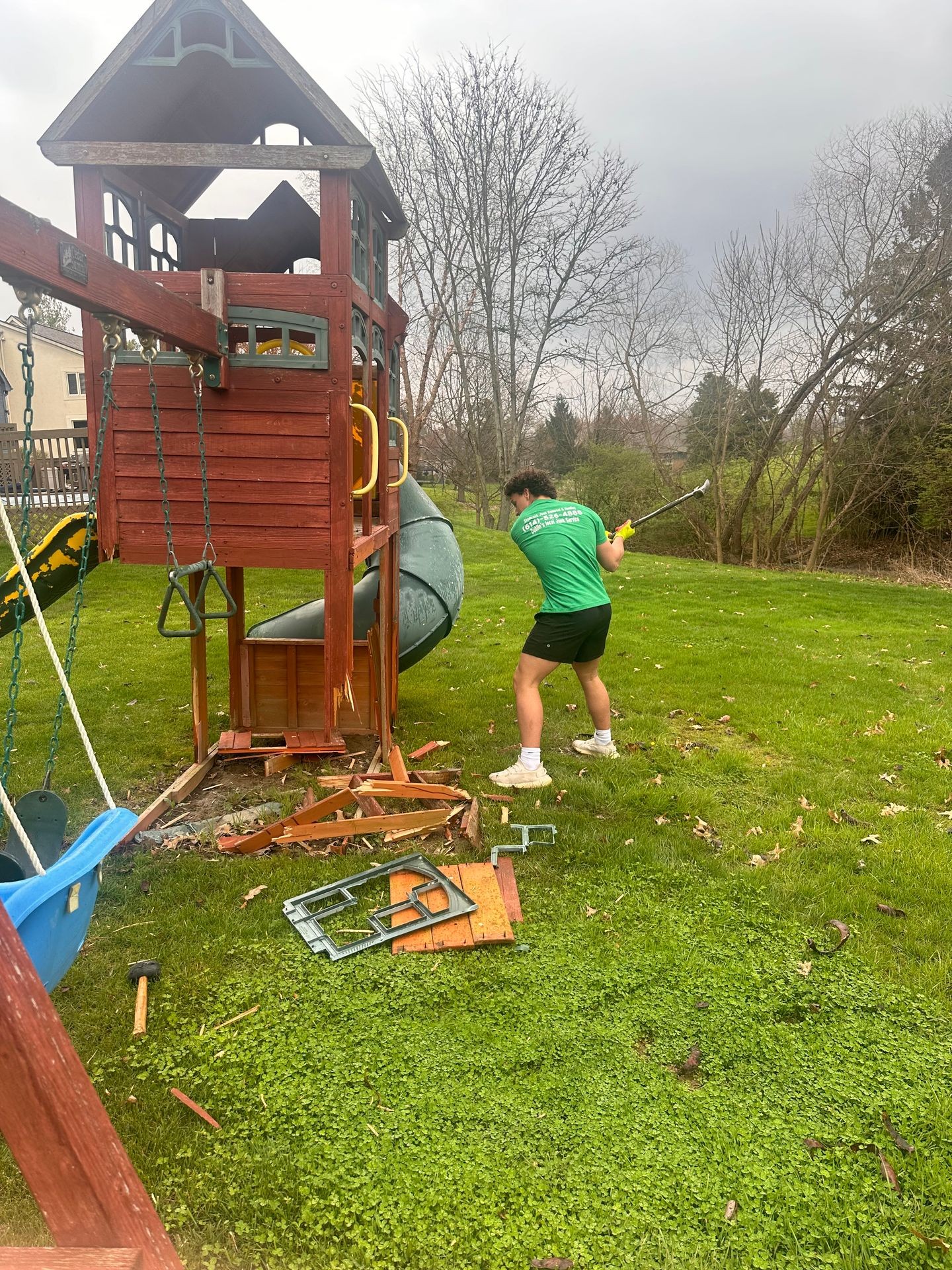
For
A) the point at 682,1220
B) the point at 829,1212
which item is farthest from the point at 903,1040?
the point at 682,1220

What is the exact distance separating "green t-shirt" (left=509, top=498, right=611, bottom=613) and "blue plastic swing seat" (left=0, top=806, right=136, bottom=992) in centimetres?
Answer: 368

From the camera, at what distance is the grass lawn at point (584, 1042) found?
2344 millimetres

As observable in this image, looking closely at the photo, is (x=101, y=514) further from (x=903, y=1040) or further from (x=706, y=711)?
(x=706, y=711)

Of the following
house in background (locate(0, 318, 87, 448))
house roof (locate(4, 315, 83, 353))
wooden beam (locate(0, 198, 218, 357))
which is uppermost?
house roof (locate(4, 315, 83, 353))

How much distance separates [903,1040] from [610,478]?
24760 millimetres

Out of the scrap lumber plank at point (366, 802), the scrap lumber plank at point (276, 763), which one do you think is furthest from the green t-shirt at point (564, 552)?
the scrap lumber plank at point (276, 763)

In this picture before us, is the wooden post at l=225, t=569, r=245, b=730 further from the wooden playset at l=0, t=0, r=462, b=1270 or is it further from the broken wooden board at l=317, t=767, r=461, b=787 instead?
the broken wooden board at l=317, t=767, r=461, b=787

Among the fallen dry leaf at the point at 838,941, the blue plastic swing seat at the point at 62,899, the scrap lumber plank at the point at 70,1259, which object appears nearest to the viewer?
the scrap lumber plank at the point at 70,1259

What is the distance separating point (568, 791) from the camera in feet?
17.8

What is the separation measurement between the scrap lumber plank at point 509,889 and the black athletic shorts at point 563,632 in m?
1.54

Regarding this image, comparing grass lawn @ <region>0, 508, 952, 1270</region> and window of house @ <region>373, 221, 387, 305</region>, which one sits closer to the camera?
grass lawn @ <region>0, 508, 952, 1270</region>

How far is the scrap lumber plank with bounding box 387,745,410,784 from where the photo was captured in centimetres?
537

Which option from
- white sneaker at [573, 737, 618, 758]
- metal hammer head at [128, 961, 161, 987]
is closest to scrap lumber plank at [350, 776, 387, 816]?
metal hammer head at [128, 961, 161, 987]

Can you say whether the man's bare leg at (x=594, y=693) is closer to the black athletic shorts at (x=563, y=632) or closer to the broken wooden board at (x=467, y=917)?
the black athletic shorts at (x=563, y=632)
